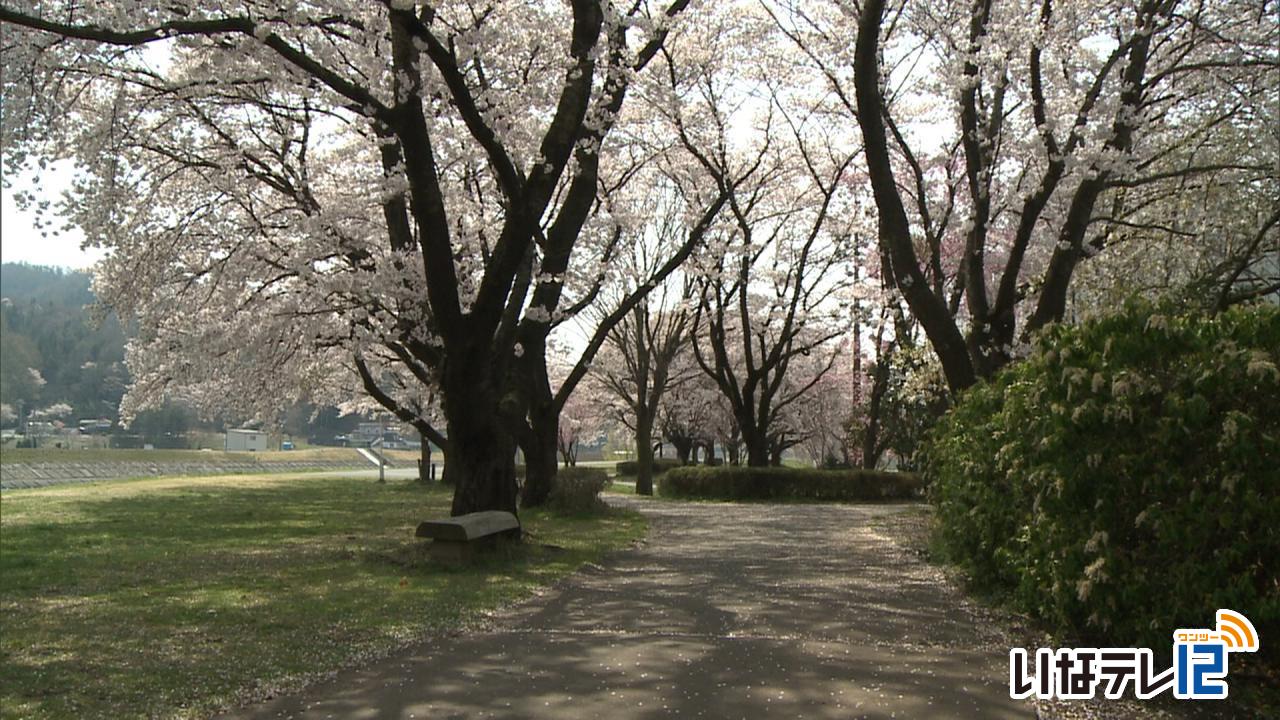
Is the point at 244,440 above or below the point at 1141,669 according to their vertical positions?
above

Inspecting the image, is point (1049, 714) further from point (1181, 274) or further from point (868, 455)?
point (868, 455)

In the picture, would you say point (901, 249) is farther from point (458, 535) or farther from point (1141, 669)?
point (1141, 669)

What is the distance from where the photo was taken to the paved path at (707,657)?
16.0 ft

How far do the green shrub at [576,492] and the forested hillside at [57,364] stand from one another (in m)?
64.2

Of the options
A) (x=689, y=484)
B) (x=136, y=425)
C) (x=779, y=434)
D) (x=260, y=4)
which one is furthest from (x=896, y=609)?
(x=136, y=425)

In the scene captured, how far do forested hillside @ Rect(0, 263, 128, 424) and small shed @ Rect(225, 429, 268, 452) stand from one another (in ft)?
29.6

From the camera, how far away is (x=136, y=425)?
87.1 metres

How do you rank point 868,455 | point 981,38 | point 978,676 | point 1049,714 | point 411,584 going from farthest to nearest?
point 868,455 → point 981,38 → point 411,584 → point 978,676 → point 1049,714

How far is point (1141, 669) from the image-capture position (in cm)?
522

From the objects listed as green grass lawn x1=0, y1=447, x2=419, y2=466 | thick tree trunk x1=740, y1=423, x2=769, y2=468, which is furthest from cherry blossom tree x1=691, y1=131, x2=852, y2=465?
green grass lawn x1=0, y1=447, x2=419, y2=466

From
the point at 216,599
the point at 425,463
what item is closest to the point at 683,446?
the point at 425,463

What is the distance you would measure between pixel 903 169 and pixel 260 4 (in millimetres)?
17591

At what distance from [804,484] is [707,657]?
21.9 meters

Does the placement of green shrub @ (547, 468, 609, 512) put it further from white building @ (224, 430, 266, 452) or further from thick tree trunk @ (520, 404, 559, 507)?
white building @ (224, 430, 266, 452)
